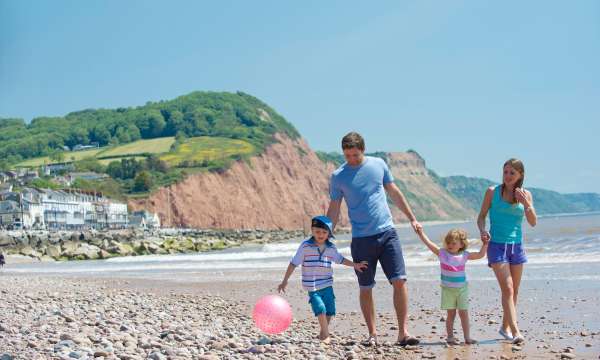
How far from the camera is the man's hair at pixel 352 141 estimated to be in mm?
6426

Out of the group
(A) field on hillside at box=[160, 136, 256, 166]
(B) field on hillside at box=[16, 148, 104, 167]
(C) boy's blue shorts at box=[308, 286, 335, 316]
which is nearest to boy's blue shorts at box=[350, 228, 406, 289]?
(C) boy's blue shorts at box=[308, 286, 335, 316]

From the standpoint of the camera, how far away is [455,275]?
6.50m

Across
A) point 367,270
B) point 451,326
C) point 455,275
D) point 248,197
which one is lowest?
point 451,326

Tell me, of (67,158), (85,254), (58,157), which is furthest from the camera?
(67,158)

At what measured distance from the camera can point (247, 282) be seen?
16.5 meters

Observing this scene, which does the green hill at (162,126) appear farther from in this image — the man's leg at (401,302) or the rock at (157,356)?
the rock at (157,356)

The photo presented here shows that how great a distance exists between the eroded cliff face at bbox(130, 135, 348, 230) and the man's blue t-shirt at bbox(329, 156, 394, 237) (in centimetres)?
9833

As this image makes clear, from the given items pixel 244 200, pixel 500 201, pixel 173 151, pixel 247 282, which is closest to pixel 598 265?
pixel 247 282

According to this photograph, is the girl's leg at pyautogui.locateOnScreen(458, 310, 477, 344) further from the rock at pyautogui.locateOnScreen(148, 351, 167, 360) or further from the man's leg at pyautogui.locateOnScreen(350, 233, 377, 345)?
the rock at pyautogui.locateOnScreen(148, 351, 167, 360)

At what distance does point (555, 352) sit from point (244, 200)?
4151 inches

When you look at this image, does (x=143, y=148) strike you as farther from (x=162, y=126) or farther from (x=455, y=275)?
(x=455, y=275)

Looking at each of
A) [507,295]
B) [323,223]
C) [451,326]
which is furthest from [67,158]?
[507,295]

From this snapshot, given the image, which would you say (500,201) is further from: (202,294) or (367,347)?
(202,294)

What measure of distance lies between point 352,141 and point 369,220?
775mm
